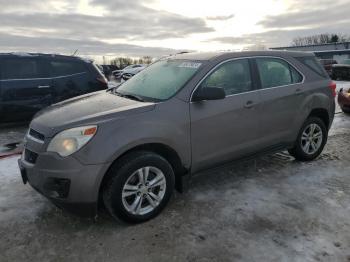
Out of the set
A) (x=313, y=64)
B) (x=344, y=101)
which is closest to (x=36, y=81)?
(x=313, y=64)

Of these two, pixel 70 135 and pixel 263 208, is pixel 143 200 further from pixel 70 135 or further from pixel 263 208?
pixel 263 208

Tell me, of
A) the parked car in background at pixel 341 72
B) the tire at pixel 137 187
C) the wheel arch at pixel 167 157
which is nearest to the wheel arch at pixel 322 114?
the wheel arch at pixel 167 157

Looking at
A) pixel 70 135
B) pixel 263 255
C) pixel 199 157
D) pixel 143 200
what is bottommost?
pixel 263 255

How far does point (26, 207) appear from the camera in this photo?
404 centimetres

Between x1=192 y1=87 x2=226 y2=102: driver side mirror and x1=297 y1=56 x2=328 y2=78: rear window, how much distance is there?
196cm

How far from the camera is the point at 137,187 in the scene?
142 inches

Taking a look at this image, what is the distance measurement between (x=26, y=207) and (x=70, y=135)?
128cm

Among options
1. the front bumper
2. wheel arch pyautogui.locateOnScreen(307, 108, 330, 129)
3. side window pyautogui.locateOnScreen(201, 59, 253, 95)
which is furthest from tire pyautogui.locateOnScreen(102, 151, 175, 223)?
wheel arch pyautogui.locateOnScreen(307, 108, 330, 129)

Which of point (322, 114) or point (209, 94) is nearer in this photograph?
point (209, 94)

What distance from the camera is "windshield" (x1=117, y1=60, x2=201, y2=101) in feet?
13.4

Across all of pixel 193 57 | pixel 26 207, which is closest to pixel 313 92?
pixel 193 57

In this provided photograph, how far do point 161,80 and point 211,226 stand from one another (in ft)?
5.97

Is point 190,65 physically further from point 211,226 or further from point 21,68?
point 21,68

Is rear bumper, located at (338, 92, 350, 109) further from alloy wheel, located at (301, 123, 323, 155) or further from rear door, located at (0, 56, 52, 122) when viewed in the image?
rear door, located at (0, 56, 52, 122)
